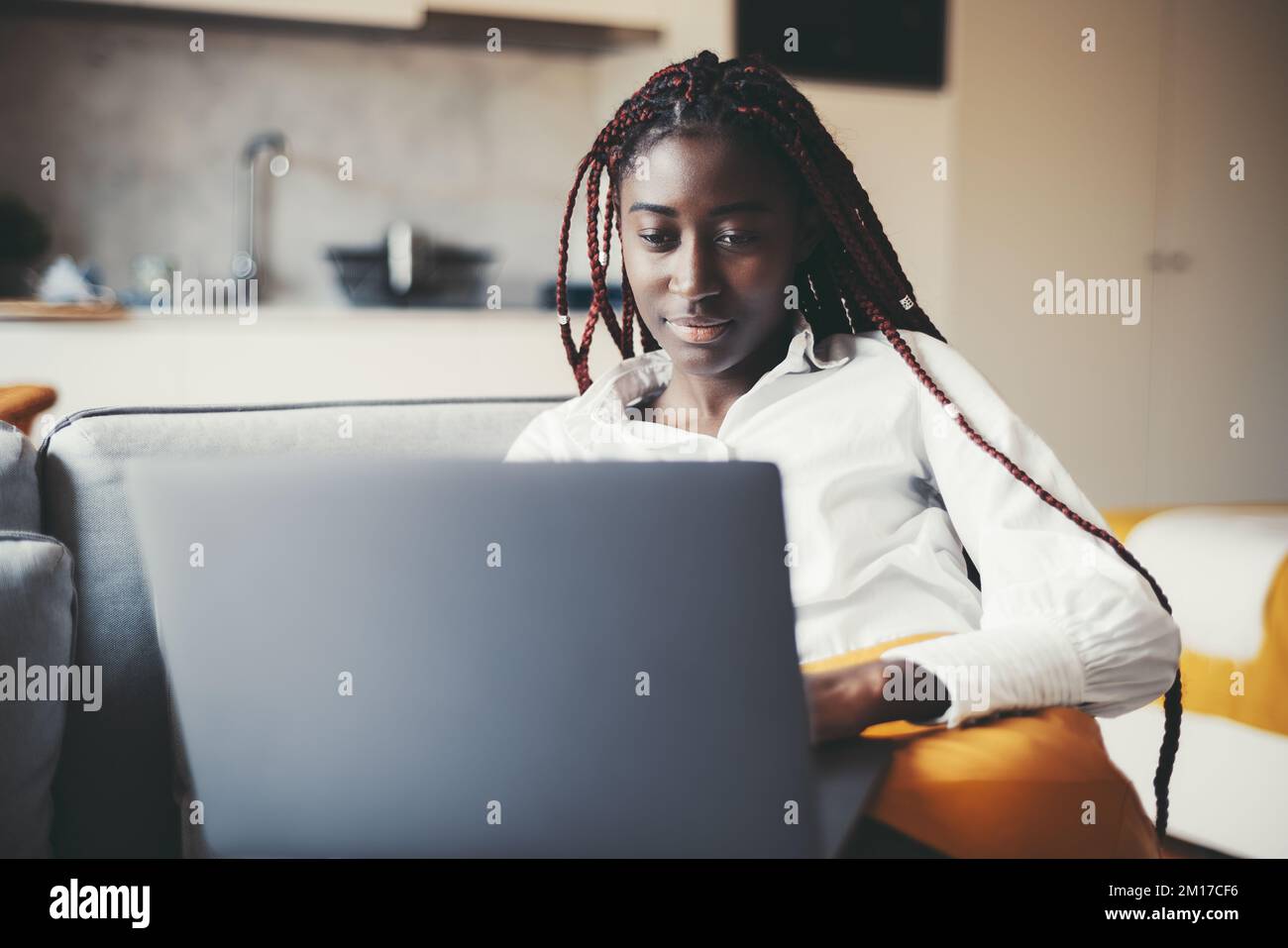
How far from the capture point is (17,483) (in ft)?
3.07

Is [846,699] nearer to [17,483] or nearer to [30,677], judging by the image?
[30,677]

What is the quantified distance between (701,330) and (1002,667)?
0.37 metres

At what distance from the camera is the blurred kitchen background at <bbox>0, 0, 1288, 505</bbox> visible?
2.75 meters

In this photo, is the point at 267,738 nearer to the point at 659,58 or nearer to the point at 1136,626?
the point at 1136,626

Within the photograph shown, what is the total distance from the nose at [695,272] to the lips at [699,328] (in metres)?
0.02

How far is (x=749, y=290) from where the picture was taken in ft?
3.08

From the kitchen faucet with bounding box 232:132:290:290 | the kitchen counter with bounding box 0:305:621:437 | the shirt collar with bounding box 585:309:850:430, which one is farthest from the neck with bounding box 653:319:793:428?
the kitchen faucet with bounding box 232:132:290:290

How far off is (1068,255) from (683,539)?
9.71 ft

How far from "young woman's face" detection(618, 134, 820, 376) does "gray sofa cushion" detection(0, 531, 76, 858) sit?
0.51 m

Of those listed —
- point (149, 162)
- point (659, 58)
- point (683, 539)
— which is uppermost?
point (659, 58)

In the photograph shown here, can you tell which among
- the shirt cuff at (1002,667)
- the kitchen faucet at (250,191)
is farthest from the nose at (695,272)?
the kitchen faucet at (250,191)

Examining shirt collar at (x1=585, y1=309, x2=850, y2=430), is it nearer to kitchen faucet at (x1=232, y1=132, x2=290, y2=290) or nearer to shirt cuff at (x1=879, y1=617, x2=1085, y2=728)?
shirt cuff at (x1=879, y1=617, x2=1085, y2=728)
